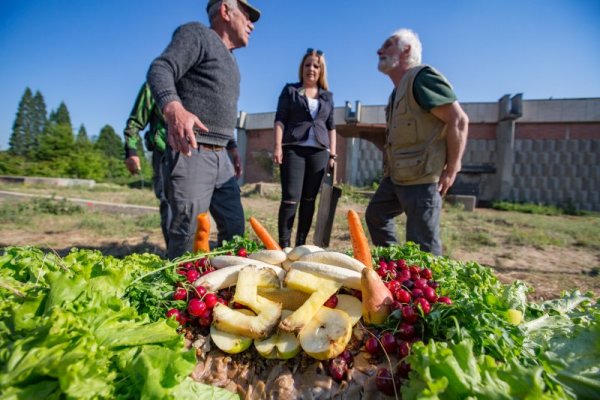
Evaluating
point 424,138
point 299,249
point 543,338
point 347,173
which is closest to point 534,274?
point 424,138

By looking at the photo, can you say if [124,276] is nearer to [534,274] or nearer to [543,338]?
[543,338]

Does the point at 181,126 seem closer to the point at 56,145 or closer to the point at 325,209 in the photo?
the point at 325,209

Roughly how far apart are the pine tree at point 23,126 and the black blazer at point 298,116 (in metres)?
55.7

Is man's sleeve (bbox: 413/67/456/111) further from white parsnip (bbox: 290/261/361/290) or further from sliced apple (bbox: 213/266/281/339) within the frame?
sliced apple (bbox: 213/266/281/339)

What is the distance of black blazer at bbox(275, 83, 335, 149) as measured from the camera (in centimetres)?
346

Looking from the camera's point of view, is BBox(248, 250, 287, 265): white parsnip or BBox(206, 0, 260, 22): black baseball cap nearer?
BBox(248, 250, 287, 265): white parsnip

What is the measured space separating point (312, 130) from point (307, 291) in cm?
248

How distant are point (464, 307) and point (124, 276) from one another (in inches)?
47.2

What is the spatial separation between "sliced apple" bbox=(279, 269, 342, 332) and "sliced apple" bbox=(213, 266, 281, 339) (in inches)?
2.3

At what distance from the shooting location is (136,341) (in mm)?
953

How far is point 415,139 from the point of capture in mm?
2746

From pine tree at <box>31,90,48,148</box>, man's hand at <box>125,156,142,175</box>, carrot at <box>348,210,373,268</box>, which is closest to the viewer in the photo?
carrot at <box>348,210,373,268</box>

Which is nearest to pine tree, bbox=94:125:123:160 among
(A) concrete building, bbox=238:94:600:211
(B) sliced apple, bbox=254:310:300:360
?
(A) concrete building, bbox=238:94:600:211

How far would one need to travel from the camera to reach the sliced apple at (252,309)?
1146 millimetres
